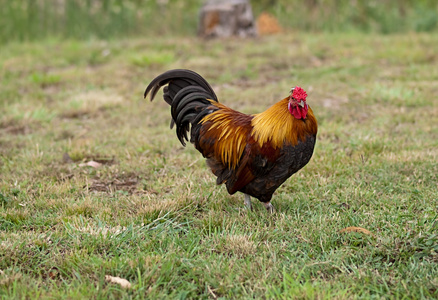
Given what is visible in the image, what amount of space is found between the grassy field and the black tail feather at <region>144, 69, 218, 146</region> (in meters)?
0.66

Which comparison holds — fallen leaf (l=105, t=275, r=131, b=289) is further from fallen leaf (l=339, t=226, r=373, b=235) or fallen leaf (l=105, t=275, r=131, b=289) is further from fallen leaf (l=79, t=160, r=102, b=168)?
fallen leaf (l=79, t=160, r=102, b=168)

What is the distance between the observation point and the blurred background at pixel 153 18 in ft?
37.0

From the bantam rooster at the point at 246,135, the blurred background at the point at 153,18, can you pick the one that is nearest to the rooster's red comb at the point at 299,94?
the bantam rooster at the point at 246,135

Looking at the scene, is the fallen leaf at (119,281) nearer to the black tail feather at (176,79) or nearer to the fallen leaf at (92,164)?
the black tail feather at (176,79)


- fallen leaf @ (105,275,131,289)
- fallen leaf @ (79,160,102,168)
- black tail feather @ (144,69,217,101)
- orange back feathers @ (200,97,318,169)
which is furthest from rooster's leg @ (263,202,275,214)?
fallen leaf @ (79,160,102,168)

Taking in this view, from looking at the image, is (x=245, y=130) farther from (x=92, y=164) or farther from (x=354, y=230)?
(x=92, y=164)

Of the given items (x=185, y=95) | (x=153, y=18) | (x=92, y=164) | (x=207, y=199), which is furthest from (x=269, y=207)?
(x=153, y=18)

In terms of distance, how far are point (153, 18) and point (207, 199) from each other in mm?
9416

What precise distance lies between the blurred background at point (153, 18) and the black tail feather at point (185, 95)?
27.7ft

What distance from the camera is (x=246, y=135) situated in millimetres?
3516

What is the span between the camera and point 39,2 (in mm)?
11461

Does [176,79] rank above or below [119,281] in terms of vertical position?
above

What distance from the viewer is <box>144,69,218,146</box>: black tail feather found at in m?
3.72

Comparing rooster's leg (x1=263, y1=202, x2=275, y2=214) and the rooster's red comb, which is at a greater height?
the rooster's red comb
